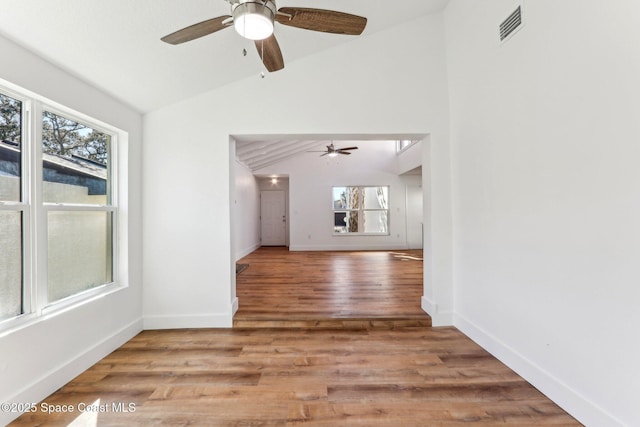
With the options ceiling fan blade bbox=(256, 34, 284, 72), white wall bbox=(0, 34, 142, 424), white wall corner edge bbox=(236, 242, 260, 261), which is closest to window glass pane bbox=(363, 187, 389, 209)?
white wall corner edge bbox=(236, 242, 260, 261)

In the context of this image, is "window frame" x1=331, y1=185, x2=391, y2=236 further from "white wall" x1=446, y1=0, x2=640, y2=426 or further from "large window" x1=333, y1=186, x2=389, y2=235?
"white wall" x1=446, y1=0, x2=640, y2=426

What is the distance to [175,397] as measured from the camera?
176cm

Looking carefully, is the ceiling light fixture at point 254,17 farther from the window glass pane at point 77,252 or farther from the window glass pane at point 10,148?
the window glass pane at point 77,252

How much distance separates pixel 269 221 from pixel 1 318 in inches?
305

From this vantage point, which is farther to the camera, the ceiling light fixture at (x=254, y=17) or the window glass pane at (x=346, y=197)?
the window glass pane at (x=346, y=197)

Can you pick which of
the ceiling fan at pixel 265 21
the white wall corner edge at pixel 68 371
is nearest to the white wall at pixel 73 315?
the white wall corner edge at pixel 68 371

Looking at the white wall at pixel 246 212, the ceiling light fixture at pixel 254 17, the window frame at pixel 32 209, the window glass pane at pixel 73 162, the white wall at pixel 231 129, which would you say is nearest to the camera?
the ceiling light fixture at pixel 254 17

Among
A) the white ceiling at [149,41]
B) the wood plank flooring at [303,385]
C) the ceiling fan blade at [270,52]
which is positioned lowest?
the wood plank flooring at [303,385]

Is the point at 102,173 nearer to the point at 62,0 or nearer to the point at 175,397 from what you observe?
the point at 62,0

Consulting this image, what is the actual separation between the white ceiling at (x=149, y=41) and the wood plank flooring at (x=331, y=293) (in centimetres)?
243

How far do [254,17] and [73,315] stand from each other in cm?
240

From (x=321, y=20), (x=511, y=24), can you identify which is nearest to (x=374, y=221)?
(x=511, y=24)

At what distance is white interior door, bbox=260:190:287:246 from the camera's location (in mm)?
9352

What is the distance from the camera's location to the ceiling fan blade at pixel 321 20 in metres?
1.45
